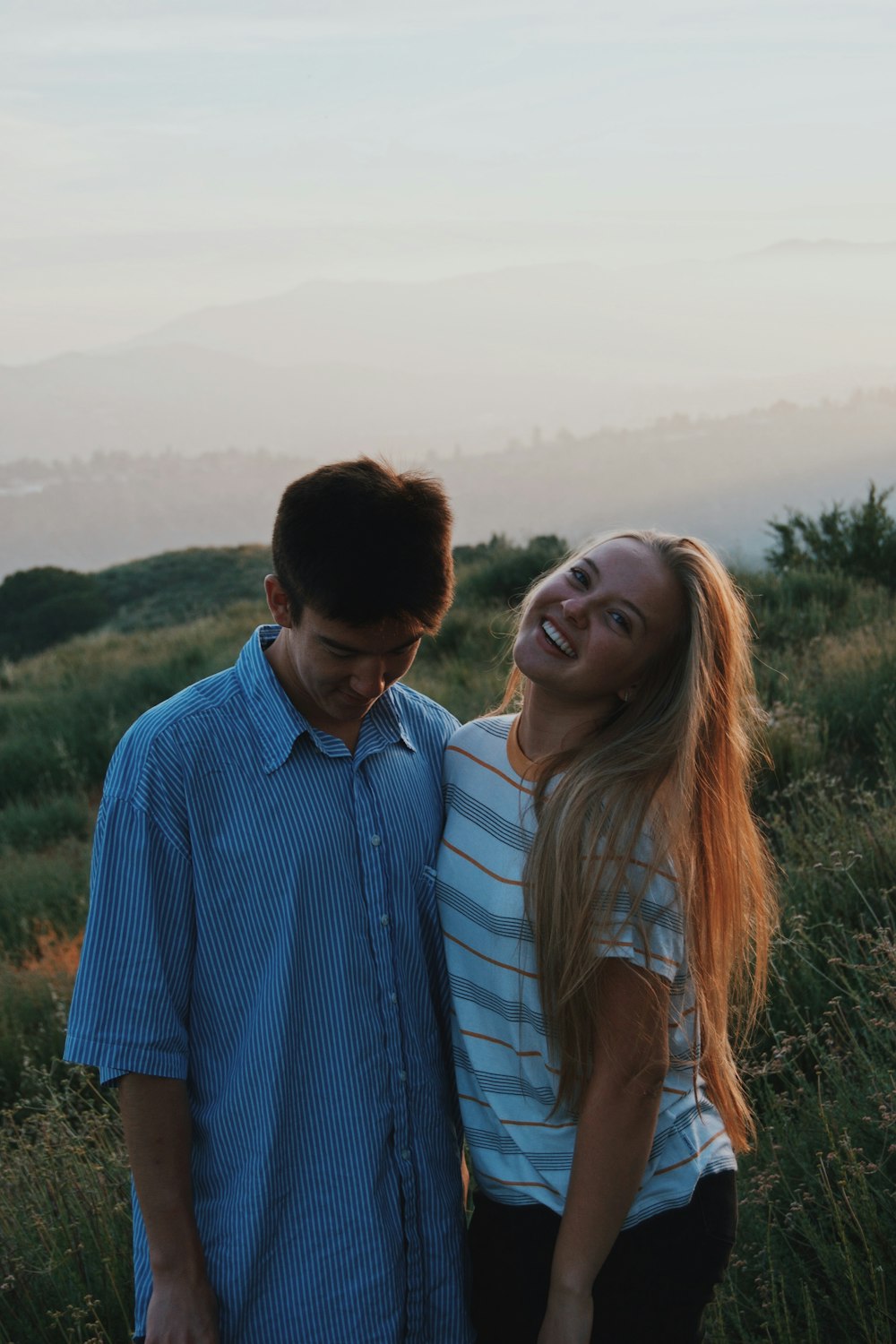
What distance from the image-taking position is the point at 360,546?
79.7 inches

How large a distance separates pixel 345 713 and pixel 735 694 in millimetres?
780

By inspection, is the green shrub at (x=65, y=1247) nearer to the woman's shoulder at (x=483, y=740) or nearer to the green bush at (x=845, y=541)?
the woman's shoulder at (x=483, y=740)

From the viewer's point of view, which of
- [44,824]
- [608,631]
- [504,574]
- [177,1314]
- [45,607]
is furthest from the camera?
[45,607]

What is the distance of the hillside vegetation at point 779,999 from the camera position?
280 cm

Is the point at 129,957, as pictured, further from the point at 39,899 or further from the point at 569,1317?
the point at 39,899

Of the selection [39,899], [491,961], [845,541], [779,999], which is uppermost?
[491,961]

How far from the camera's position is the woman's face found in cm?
224

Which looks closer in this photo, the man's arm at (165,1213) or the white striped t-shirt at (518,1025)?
the man's arm at (165,1213)

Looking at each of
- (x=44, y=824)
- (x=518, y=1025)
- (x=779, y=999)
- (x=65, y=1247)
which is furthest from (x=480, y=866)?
(x=44, y=824)

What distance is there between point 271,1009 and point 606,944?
569mm

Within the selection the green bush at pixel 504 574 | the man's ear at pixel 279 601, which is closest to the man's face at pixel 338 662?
the man's ear at pixel 279 601

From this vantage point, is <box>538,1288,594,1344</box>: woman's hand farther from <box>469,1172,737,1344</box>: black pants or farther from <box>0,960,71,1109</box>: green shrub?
<box>0,960,71,1109</box>: green shrub

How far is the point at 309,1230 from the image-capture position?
198cm

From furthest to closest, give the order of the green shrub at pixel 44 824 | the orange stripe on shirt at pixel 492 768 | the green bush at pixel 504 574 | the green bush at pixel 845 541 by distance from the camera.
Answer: the green bush at pixel 504 574 < the green bush at pixel 845 541 < the green shrub at pixel 44 824 < the orange stripe on shirt at pixel 492 768
